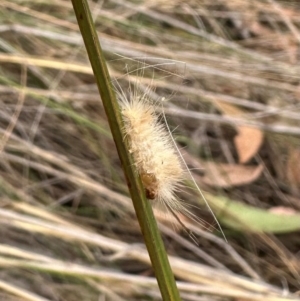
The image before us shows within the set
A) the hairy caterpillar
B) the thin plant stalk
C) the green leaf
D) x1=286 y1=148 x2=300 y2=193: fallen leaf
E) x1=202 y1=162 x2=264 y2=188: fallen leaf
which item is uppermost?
x1=286 y1=148 x2=300 y2=193: fallen leaf

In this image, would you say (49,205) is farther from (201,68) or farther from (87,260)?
(201,68)

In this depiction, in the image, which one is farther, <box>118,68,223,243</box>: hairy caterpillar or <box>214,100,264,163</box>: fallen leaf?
<box>214,100,264,163</box>: fallen leaf

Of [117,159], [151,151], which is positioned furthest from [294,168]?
[151,151]

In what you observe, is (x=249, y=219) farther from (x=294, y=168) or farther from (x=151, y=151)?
(x=151, y=151)

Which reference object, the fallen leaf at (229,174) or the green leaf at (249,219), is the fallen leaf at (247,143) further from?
the green leaf at (249,219)

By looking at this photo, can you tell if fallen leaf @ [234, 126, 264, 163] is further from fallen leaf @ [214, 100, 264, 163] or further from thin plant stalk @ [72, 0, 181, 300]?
thin plant stalk @ [72, 0, 181, 300]

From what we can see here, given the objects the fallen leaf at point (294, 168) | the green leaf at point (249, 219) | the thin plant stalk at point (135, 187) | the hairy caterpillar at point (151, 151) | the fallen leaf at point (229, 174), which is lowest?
the thin plant stalk at point (135, 187)

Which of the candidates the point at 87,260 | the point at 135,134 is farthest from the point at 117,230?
the point at 135,134

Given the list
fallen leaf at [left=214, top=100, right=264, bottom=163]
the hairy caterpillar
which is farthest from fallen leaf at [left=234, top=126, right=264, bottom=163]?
the hairy caterpillar

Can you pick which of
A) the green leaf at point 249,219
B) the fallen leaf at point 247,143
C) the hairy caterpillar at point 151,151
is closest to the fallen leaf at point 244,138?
the fallen leaf at point 247,143
